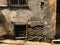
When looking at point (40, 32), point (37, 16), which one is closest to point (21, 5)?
point (37, 16)

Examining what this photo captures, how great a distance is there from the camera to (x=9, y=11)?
10156mm

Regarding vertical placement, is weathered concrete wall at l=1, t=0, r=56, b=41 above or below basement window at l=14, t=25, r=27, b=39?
above

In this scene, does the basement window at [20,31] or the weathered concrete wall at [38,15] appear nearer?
the weathered concrete wall at [38,15]

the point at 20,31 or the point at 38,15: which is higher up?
the point at 38,15

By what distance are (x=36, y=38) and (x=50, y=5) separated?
5.66 ft

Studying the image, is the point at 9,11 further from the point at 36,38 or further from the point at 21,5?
the point at 36,38

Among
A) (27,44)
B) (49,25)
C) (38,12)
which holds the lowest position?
(27,44)

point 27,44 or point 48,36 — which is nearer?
point 27,44

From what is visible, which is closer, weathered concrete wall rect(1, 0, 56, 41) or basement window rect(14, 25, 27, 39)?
weathered concrete wall rect(1, 0, 56, 41)

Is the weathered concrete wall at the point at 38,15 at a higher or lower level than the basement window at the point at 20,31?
higher

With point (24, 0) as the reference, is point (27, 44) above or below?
below

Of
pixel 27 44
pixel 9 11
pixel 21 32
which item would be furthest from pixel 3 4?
pixel 27 44

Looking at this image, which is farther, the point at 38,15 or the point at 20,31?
the point at 20,31

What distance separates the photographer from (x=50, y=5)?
9.99m
